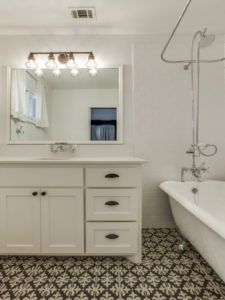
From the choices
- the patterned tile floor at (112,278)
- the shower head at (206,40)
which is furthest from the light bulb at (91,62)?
the patterned tile floor at (112,278)

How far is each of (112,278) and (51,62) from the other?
85.1 inches

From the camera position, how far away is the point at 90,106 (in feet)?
7.81

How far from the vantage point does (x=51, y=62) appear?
2.36 m

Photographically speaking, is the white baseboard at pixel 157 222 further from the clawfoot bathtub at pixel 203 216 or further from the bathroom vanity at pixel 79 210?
the bathroom vanity at pixel 79 210

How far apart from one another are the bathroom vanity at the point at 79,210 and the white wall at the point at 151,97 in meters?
0.66

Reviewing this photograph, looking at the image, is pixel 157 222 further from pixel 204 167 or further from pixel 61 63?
pixel 61 63

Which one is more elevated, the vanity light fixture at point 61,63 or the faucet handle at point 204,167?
the vanity light fixture at point 61,63

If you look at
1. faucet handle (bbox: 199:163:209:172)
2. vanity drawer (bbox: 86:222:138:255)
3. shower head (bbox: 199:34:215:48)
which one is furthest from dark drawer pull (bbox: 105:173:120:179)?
shower head (bbox: 199:34:215:48)

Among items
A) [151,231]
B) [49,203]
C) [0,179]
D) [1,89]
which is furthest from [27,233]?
[1,89]

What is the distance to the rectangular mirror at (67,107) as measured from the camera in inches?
93.8

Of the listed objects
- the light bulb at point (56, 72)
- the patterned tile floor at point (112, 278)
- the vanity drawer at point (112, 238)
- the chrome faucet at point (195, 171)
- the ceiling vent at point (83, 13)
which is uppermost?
the ceiling vent at point (83, 13)

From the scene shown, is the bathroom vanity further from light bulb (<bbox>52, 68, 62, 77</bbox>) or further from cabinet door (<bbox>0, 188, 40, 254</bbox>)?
light bulb (<bbox>52, 68, 62, 77</bbox>)

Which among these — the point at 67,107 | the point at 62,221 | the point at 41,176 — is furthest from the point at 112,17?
the point at 62,221

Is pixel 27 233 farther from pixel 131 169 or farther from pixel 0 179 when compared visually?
pixel 131 169
